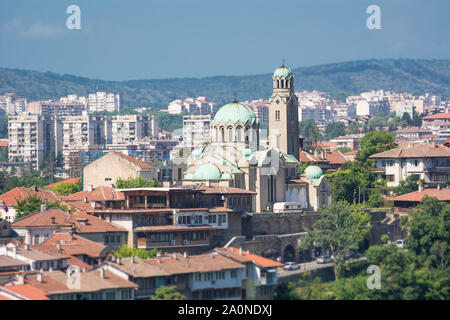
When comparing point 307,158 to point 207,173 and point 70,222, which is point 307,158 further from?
point 70,222

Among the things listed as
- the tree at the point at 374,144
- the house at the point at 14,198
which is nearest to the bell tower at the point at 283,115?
the tree at the point at 374,144

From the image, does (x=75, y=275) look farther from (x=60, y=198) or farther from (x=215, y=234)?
(x=60, y=198)

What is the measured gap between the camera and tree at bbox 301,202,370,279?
238 ft

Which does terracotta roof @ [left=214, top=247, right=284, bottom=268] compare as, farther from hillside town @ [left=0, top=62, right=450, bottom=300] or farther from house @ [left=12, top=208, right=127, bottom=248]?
house @ [left=12, top=208, right=127, bottom=248]

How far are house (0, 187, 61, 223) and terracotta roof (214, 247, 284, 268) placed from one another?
16.1m

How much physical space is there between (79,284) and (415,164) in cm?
4693

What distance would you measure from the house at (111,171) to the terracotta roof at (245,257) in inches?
1139

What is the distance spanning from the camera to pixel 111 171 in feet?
312

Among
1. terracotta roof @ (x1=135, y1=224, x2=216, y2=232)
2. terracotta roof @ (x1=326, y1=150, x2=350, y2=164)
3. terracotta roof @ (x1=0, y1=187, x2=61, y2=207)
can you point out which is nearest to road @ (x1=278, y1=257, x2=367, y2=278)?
terracotta roof @ (x1=135, y1=224, x2=216, y2=232)

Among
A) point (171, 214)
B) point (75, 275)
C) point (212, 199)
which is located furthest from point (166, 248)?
point (75, 275)

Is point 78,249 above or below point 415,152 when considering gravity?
below

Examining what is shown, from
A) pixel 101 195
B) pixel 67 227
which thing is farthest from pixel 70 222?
pixel 101 195

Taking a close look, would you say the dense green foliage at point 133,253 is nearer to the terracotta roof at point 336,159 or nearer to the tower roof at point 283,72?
the tower roof at point 283,72

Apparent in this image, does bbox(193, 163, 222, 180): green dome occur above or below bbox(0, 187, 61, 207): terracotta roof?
above
